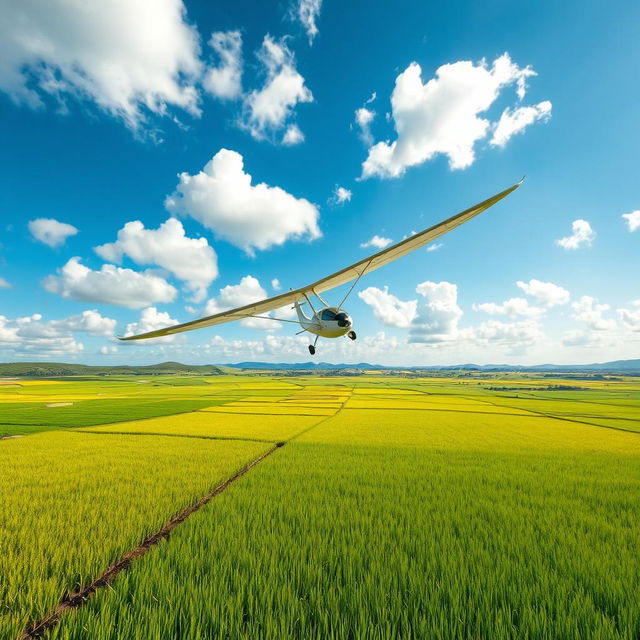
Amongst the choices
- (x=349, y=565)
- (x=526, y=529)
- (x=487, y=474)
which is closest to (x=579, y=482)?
(x=487, y=474)

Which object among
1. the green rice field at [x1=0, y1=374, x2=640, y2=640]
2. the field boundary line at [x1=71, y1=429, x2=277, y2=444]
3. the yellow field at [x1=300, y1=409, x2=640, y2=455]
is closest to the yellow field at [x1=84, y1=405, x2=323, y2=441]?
the field boundary line at [x1=71, y1=429, x2=277, y2=444]

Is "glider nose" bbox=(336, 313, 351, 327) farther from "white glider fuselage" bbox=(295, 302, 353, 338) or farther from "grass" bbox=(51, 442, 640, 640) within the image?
"grass" bbox=(51, 442, 640, 640)

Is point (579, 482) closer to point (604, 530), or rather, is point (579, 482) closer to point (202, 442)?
point (604, 530)

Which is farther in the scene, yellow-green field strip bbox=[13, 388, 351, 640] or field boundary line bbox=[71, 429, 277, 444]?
field boundary line bbox=[71, 429, 277, 444]

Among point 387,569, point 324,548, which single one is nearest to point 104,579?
Result: point 324,548

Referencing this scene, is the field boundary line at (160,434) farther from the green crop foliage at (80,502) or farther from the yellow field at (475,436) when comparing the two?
the yellow field at (475,436)

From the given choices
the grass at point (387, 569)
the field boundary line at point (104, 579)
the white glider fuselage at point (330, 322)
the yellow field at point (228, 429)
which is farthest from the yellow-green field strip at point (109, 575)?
the yellow field at point (228, 429)
